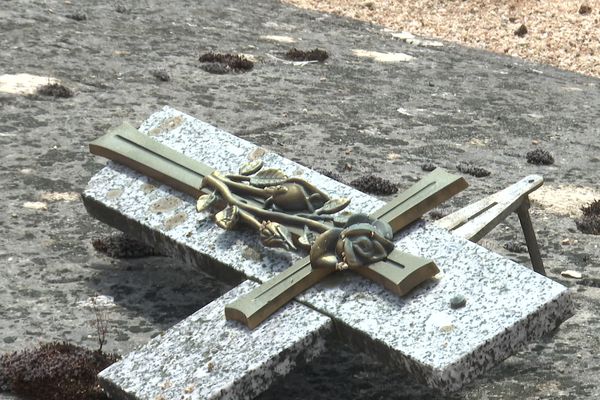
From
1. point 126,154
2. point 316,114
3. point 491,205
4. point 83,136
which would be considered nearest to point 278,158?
point 126,154

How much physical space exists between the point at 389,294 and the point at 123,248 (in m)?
3.00

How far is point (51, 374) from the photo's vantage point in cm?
744

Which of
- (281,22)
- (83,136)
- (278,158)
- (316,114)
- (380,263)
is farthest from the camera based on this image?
(281,22)

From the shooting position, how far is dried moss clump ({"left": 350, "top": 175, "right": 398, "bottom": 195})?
36.6 feet

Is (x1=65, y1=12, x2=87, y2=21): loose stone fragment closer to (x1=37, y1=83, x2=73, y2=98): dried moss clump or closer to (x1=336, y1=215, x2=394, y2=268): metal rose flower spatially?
(x1=37, y1=83, x2=73, y2=98): dried moss clump

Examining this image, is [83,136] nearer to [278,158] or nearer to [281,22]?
[278,158]

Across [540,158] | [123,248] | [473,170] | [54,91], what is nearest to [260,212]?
[123,248]

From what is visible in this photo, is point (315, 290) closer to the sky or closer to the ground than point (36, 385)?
closer to the sky

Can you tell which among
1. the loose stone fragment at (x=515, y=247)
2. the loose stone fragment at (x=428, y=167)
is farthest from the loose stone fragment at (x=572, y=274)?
the loose stone fragment at (x=428, y=167)

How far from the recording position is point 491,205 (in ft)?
29.5

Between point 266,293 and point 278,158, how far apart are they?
4.91 feet

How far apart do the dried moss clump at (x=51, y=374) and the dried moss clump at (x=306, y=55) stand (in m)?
8.06

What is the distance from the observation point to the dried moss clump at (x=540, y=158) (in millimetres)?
12367

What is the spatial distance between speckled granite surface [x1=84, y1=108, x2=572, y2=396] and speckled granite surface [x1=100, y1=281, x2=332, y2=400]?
0.27 m
